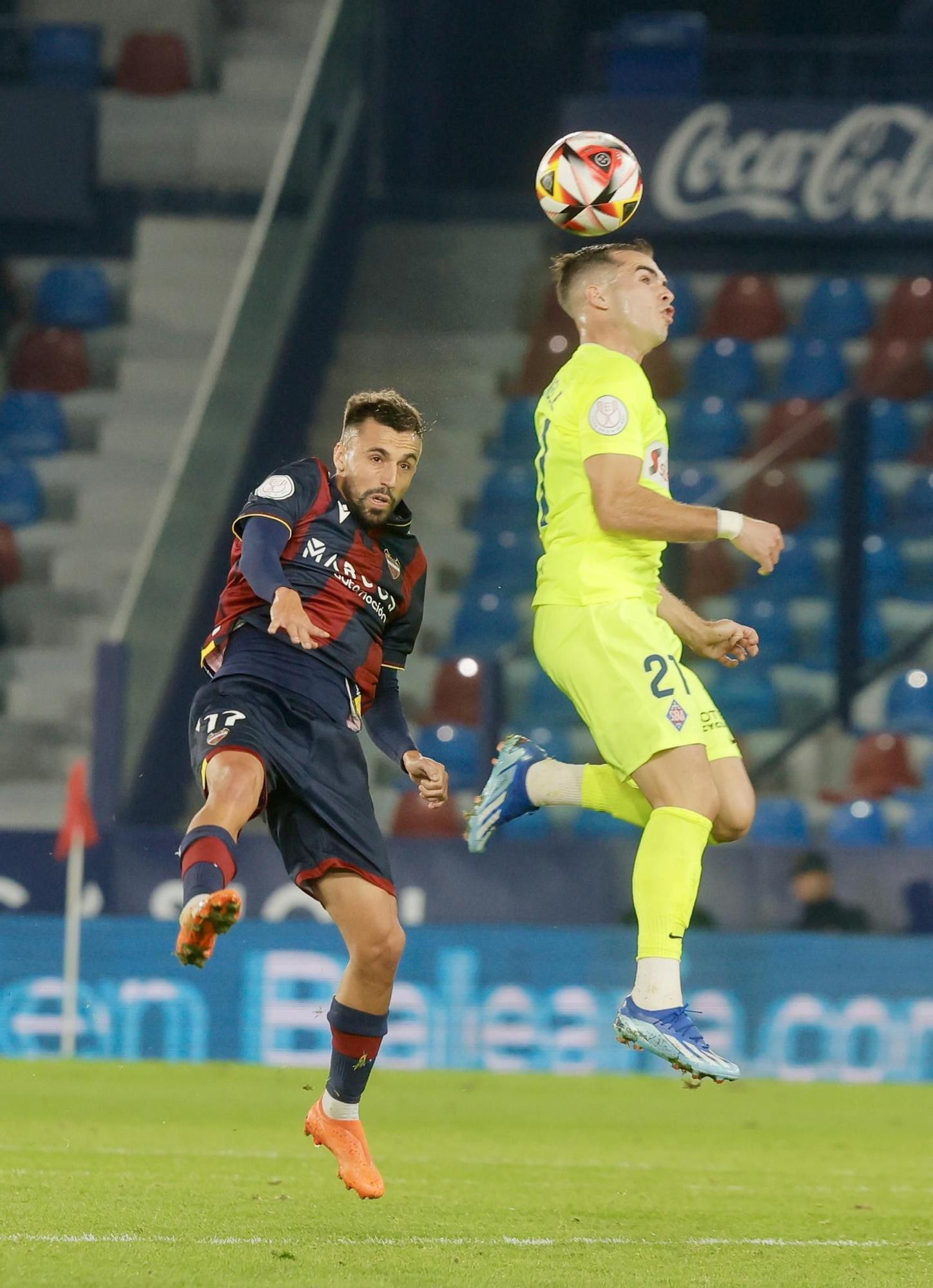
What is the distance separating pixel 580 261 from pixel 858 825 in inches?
241

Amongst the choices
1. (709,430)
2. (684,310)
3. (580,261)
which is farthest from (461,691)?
(684,310)

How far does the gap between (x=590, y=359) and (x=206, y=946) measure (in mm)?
1825

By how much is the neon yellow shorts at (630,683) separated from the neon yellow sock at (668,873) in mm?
172

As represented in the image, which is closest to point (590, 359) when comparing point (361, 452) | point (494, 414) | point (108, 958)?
point (361, 452)

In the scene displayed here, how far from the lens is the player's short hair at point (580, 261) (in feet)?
18.8

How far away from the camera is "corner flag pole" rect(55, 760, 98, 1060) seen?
33.1 feet

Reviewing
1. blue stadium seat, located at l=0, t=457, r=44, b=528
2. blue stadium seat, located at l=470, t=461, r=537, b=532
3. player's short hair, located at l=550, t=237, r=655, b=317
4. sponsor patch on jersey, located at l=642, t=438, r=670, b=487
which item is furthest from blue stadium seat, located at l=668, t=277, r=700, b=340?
sponsor patch on jersey, located at l=642, t=438, r=670, b=487

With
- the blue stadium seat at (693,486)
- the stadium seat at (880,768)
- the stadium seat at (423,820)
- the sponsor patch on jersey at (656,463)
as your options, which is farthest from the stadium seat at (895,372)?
the sponsor patch on jersey at (656,463)

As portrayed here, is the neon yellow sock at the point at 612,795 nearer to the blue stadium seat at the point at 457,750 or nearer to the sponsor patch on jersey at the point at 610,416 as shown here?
the sponsor patch on jersey at the point at 610,416

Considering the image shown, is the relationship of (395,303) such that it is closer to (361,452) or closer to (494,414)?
A: (494,414)

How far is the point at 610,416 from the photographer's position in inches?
218

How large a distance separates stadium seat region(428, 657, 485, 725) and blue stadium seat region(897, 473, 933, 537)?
2302mm

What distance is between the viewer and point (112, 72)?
16.6m

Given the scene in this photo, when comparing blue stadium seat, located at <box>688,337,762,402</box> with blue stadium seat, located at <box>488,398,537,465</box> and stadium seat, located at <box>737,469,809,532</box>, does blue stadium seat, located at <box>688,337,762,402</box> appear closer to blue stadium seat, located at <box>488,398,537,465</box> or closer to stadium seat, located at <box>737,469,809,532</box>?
blue stadium seat, located at <box>488,398,537,465</box>
